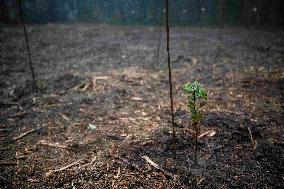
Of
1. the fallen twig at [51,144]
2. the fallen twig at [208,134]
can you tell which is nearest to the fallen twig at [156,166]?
the fallen twig at [208,134]

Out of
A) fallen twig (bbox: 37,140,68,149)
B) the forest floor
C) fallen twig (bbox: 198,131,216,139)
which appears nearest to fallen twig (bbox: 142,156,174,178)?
the forest floor

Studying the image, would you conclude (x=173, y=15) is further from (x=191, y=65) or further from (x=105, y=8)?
(x=191, y=65)

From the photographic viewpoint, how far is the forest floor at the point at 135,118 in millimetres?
3266

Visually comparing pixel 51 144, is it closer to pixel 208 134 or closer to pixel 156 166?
pixel 156 166

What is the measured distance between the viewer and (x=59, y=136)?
427 cm

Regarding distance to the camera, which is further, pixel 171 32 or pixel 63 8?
pixel 63 8

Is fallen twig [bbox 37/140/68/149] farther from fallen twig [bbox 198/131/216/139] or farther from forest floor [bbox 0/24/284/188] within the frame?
fallen twig [bbox 198/131/216/139]

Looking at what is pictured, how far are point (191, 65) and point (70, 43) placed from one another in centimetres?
507

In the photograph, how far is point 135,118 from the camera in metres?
4.80

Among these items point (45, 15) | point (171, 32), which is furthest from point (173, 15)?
point (45, 15)

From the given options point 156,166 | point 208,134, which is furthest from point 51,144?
point 208,134

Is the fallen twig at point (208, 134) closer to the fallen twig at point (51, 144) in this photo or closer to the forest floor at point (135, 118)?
the forest floor at point (135, 118)

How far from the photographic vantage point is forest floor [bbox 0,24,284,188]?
3.27m

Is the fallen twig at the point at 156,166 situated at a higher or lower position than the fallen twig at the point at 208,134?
lower
